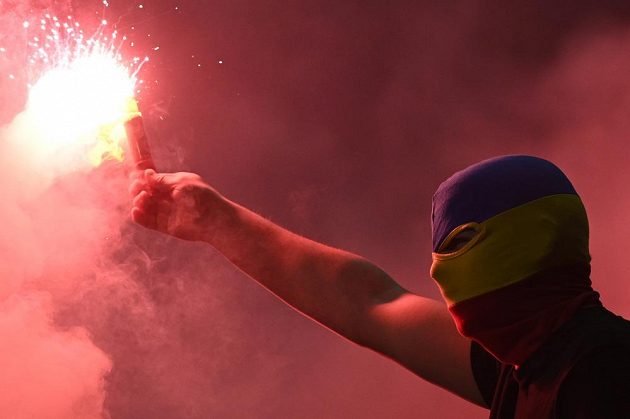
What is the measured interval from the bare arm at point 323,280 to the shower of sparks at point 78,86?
1.27 ft

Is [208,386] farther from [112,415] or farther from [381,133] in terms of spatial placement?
[381,133]

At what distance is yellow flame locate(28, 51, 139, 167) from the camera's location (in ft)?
6.92

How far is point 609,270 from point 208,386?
3271 millimetres

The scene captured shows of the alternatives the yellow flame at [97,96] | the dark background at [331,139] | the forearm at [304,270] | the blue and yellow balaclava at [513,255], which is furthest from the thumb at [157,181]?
the dark background at [331,139]

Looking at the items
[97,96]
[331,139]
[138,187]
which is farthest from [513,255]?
[331,139]

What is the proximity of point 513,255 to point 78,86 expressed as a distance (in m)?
1.98

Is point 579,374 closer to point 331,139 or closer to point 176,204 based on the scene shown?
point 176,204

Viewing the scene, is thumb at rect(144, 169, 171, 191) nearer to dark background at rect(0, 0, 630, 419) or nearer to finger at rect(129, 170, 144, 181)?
finger at rect(129, 170, 144, 181)

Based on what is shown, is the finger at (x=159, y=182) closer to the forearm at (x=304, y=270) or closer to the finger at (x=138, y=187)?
the finger at (x=138, y=187)

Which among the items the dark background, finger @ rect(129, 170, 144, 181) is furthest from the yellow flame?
the dark background

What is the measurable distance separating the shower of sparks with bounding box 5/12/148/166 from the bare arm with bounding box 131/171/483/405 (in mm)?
387

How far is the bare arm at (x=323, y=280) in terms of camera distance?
1349 mm

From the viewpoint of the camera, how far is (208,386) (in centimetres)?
589

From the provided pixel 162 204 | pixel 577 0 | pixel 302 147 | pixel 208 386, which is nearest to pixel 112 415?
pixel 208 386
